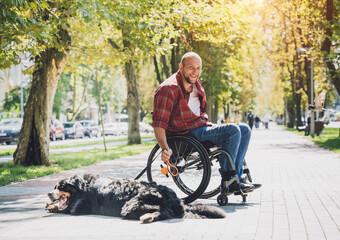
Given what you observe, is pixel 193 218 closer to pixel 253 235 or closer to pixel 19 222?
pixel 253 235

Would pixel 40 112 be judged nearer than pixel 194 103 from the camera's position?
No

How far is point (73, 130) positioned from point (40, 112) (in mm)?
31592

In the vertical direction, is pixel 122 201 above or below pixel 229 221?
above

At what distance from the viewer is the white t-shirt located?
6027mm

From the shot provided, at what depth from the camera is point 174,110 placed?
5934 millimetres

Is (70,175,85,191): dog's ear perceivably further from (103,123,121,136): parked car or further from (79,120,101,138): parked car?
(103,123,121,136): parked car

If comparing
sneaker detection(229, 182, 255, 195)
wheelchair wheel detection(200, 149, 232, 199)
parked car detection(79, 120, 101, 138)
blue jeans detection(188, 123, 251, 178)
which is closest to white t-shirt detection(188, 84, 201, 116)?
blue jeans detection(188, 123, 251, 178)

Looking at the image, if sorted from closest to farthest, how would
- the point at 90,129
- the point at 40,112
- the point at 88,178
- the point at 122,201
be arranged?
the point at 122,201 → the point at 88,178 → the point at 40,112 → the point at 90,129

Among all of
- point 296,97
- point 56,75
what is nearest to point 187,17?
point 56,75

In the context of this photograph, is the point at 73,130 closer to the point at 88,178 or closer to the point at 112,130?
the point at 112,130

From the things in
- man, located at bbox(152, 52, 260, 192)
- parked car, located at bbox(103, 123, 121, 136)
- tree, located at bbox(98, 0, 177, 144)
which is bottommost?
parked car, located at bbox(103, 123, 121, 136)

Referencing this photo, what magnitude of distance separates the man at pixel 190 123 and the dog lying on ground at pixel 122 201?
0.76 metres

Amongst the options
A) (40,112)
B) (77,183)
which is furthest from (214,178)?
(40,112)

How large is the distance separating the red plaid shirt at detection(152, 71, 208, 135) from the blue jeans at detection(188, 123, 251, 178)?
133mm
